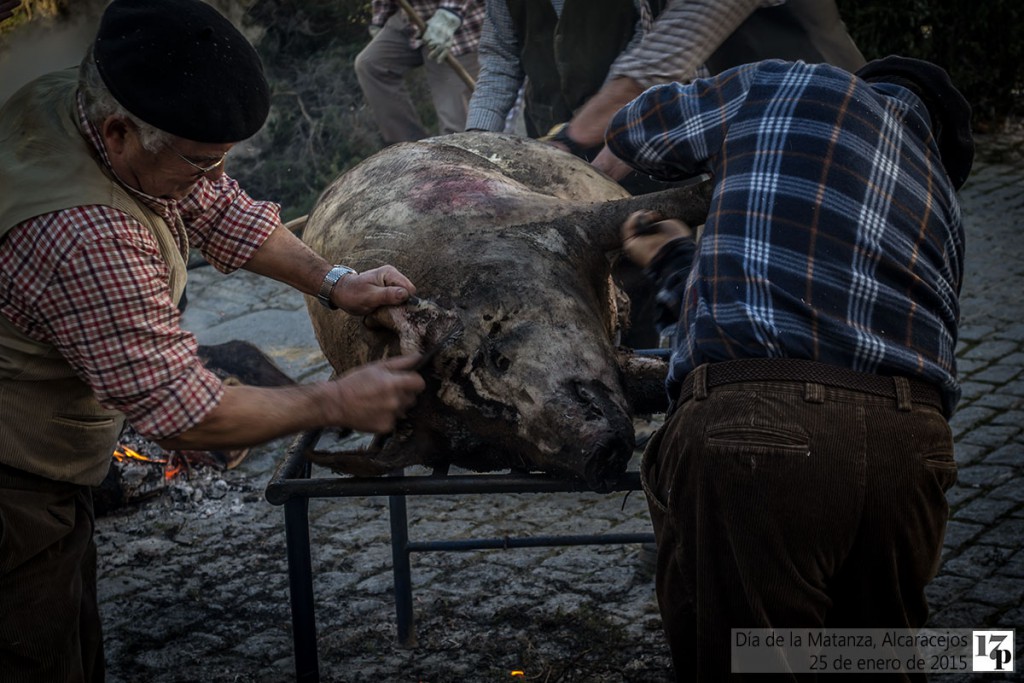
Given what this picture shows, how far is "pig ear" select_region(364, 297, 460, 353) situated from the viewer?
2863mm

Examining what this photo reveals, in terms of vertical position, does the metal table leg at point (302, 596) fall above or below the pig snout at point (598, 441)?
below

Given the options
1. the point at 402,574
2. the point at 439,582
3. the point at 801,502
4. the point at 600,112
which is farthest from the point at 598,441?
the point at 600,112

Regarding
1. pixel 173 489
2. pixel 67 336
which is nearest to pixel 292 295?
pixel 173 489

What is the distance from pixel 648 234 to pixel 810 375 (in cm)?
90

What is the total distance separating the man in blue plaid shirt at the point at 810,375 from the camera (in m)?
2.30

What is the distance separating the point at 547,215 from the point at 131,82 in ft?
4.45

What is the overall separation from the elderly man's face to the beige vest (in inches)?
1.7

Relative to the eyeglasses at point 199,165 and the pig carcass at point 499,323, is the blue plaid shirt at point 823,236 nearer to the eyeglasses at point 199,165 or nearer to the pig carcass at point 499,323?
the pig carcass at point 499,323

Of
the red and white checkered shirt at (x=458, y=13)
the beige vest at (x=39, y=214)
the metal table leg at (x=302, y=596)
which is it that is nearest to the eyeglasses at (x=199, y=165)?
the beige vest at (x=39, y=214)

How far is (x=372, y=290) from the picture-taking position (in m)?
2.94

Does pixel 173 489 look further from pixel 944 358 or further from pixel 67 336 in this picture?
pixel 944 358

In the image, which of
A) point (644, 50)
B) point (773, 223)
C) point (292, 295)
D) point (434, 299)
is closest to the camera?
point (773, 223)

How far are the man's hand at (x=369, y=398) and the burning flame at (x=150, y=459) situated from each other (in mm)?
2621

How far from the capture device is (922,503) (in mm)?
2348
